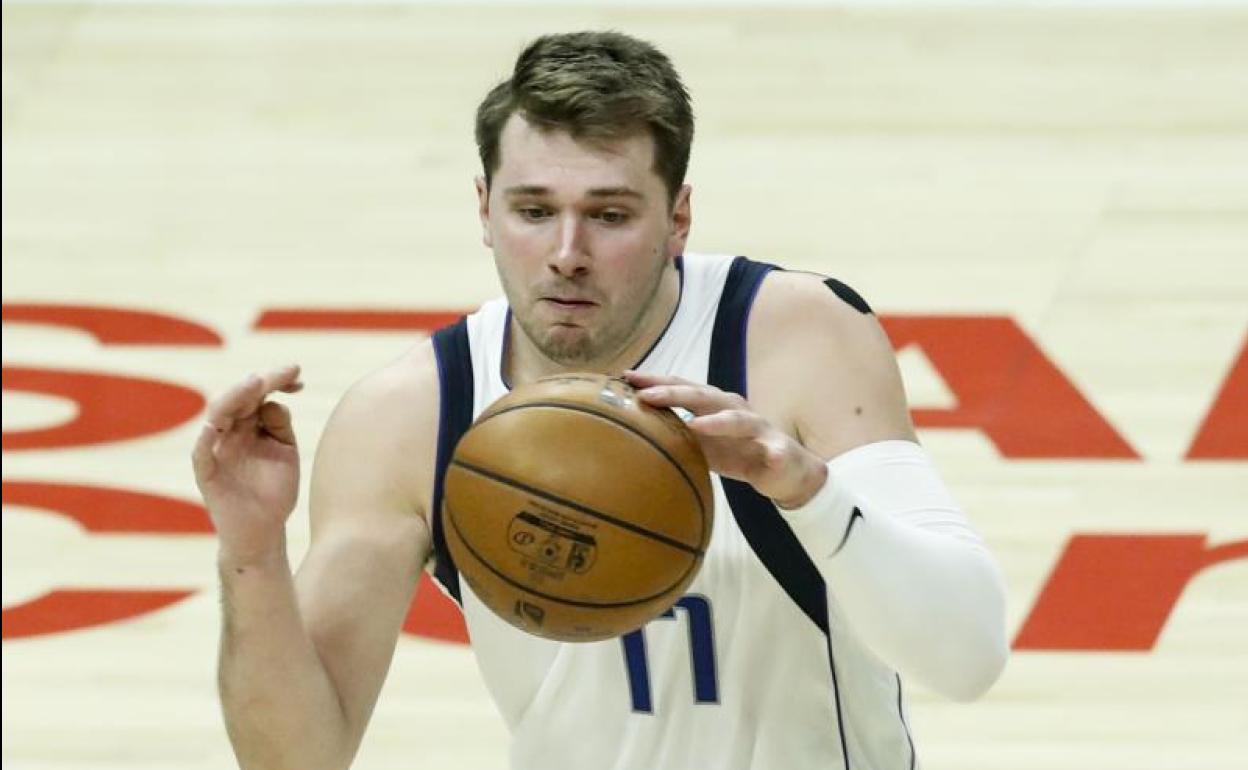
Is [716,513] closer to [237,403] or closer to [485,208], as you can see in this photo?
[485,208]

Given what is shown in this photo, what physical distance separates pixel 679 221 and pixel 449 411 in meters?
0.47

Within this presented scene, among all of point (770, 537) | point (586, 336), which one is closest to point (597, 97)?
point (586, 336)

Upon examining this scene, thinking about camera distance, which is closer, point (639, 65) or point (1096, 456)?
point (639, 65)

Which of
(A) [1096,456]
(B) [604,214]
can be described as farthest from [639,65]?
(A) [1096,456]

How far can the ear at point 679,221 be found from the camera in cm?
334

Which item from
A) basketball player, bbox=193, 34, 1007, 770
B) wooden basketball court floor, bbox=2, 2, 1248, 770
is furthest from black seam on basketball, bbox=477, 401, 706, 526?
wooden basketball court floor, bbox=2, 2, 1248, 770

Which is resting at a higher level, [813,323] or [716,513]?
[813,323]

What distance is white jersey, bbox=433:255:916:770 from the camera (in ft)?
10.8

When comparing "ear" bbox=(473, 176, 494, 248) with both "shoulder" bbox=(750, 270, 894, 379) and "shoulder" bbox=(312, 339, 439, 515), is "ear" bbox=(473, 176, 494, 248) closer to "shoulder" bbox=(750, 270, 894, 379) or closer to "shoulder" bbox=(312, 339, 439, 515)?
"shoulder" bbox=(312, 339, 439, 515)

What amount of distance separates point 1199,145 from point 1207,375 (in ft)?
3.69

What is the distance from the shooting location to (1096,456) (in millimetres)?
5484

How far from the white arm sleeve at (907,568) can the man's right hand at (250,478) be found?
27.9 inches

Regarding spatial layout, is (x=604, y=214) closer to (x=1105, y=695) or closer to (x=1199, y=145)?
(x=1105, y=695)

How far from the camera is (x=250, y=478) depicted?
3014 millimetres
